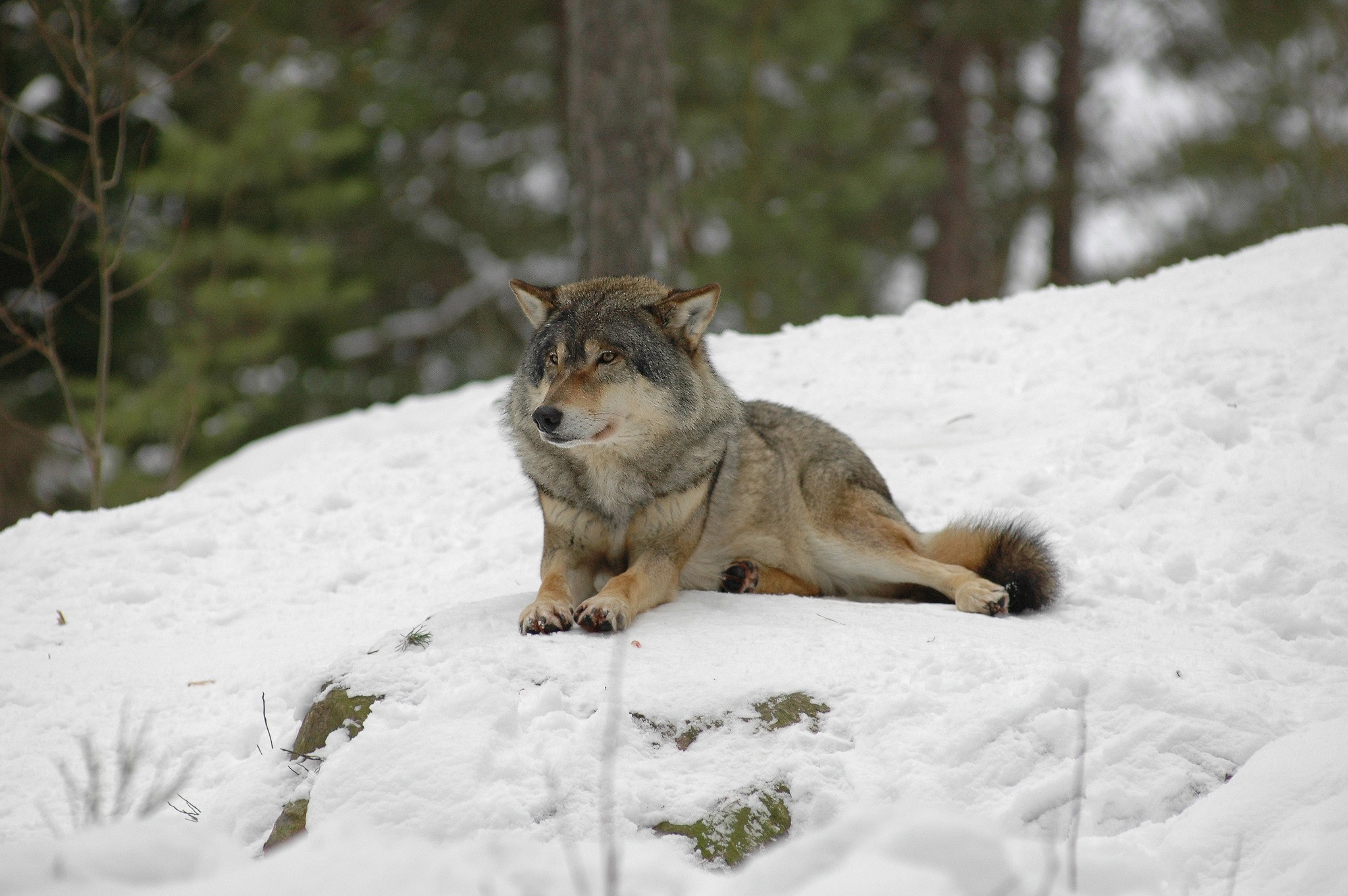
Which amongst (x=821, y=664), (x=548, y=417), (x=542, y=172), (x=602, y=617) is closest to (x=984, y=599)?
(x=821, y=664)

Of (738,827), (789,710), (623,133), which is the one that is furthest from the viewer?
(623,133)

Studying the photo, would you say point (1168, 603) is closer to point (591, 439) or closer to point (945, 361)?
point (591, 439)

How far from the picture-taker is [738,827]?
2.96 metres

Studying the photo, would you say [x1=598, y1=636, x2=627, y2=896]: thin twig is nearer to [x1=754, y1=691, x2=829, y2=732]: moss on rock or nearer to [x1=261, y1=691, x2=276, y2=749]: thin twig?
[x1=754, y1=691, x2=829, y2=732]: moss on rock

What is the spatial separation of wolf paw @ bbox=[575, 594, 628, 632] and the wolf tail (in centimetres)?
167

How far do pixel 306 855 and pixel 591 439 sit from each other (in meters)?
2.45

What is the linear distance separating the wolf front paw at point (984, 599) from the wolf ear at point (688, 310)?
60.8 inches

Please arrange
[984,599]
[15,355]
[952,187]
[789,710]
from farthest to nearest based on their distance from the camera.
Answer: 1. [952,187]
2. [15,355]
3. [984,599]
4. [789,710]

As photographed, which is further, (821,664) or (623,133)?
(623,133)

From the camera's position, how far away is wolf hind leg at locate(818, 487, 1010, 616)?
467cm

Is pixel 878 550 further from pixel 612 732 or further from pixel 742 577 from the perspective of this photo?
pixel 612 732

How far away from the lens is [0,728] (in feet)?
14.1

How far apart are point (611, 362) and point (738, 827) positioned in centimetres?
191

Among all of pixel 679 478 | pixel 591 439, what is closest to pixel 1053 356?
pixel 679 478
